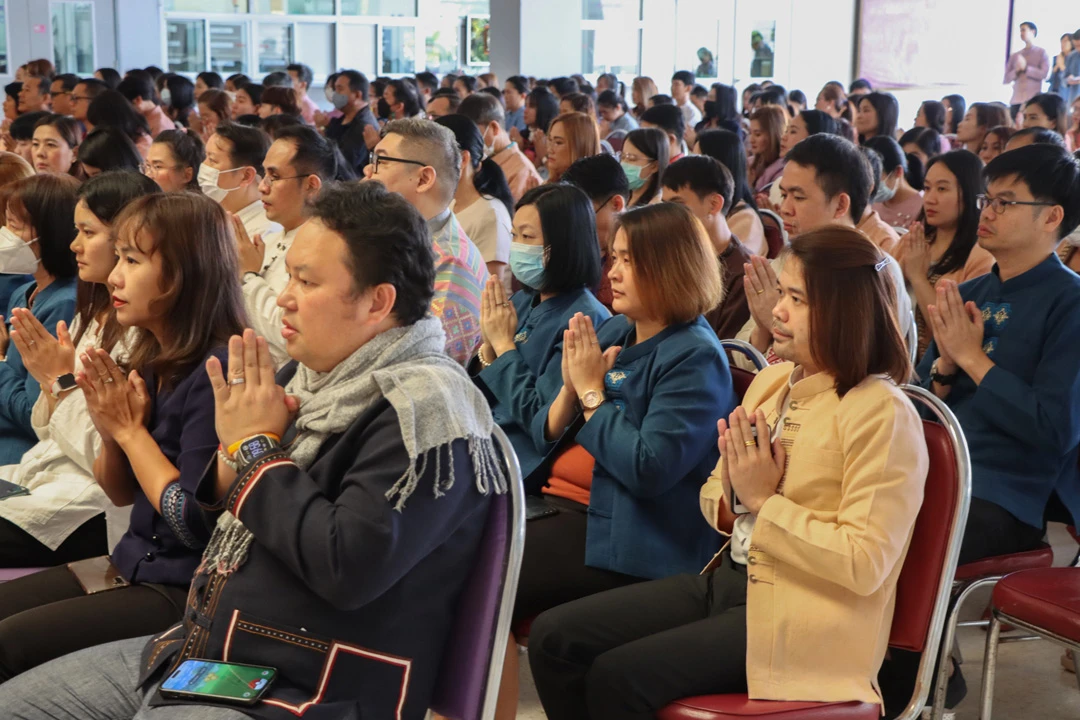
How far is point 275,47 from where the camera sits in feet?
58.2

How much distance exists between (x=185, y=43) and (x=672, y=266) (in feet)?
54.9

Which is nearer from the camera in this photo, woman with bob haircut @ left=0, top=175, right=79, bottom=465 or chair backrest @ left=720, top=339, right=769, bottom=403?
chair backrest @ left=720, top=339, right=769, bottom=403

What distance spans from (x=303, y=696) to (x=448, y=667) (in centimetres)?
24

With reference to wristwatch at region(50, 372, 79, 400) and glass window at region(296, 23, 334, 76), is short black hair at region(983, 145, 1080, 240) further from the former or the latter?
glass window at region(296, 23, 334, 76)

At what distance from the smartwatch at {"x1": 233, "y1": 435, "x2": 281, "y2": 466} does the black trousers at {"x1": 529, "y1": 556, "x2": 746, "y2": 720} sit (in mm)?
683

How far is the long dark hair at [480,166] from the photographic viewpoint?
15.7 feet

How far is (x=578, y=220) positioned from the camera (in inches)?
115

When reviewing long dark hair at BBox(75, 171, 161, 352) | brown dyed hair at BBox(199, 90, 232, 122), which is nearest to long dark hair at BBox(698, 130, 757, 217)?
long dark hair at BBox(75, 171, 161, 352)

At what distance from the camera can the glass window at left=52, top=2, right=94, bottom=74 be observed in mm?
16797

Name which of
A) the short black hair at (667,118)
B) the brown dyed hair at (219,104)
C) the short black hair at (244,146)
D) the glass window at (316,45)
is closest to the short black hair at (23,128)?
the brown dyed hair at (219,104)

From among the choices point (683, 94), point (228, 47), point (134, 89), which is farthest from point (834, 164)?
point (228, 47)

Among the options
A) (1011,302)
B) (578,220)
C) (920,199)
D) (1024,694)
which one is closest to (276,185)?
(578,220)

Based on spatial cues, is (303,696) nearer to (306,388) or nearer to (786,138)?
(306,388)

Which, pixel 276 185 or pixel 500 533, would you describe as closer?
pixel 500 533
